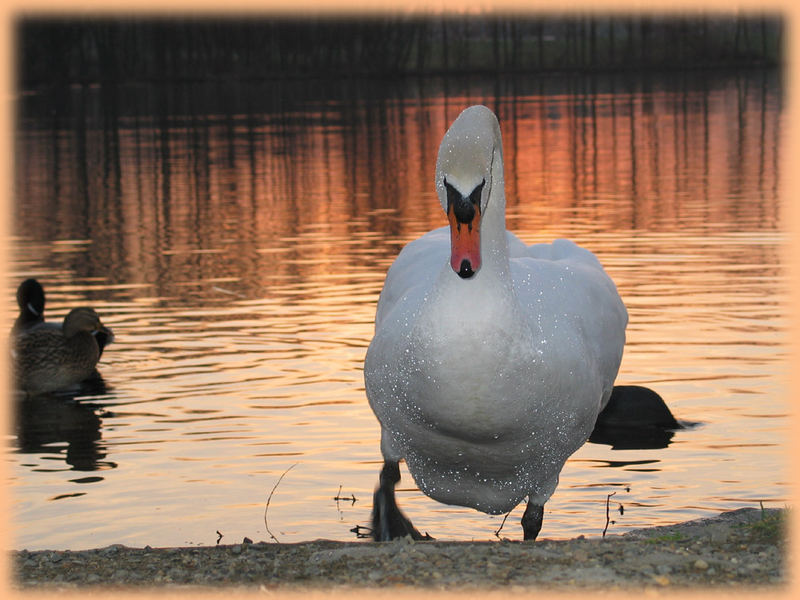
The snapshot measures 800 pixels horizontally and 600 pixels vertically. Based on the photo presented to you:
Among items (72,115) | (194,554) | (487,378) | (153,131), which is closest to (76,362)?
(194,554)

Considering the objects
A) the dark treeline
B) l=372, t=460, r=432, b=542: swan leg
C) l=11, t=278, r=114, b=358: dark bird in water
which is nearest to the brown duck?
l=11, t=278, r=114, b=358: dark bird in water

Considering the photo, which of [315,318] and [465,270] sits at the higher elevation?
[465,270]

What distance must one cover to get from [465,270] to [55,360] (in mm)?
7606

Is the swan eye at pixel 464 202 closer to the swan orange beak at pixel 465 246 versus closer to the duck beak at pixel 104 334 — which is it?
the swan orange beak at pixel 465 246

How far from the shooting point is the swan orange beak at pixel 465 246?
18.8 feet

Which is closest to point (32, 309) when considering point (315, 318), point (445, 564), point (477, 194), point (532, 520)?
point (315, 318)

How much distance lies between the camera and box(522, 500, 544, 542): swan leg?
7.37 meters

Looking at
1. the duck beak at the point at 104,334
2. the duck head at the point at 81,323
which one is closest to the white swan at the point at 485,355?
the duck head at the point at 81,323

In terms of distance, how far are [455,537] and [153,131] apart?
38825 millimetres

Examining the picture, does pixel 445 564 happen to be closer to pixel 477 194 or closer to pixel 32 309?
pixel 477 194

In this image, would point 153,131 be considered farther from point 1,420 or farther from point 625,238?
point 1,420

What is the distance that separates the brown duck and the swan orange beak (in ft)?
24.0

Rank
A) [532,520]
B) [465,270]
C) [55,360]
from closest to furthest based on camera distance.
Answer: [465,270], [532,520], [55,360]

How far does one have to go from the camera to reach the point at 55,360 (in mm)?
12555
